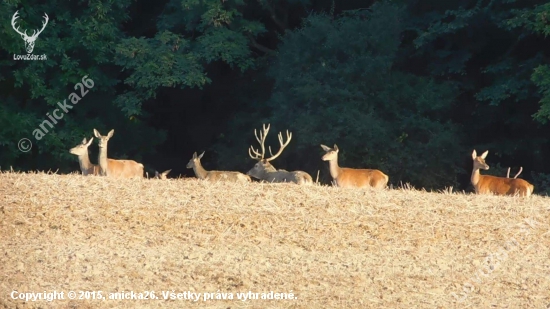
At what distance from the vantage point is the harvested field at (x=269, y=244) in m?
8.84

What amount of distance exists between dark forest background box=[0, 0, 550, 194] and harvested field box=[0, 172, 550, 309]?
8119 mm

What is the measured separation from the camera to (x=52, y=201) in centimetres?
1101

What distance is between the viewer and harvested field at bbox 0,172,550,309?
8.84 metres

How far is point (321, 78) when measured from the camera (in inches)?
832

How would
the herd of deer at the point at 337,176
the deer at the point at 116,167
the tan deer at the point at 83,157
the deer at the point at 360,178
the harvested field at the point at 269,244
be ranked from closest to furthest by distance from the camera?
the harvested field at the point at 269,244 → the herd of deer at the point at 337,176 → the deer at the point at 360,178 → the deer at the point at 116,167 → the tan deer at the point at 83,157

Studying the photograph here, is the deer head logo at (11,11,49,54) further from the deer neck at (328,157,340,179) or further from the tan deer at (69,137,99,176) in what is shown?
the deer neck at (328,157,340,179)

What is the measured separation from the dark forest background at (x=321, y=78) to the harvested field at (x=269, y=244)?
8119 mm

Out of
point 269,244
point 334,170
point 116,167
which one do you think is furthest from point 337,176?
point 269,244

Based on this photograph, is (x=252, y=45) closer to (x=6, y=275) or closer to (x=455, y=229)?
(x=455, y=229)

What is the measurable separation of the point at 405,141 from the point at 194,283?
12.5 metres

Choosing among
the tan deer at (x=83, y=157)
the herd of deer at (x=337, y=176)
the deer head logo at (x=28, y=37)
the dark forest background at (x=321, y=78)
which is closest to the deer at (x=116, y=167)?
the herd of deer at (x=337, y=176)

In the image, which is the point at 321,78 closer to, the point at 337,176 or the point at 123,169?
the point at 337,176

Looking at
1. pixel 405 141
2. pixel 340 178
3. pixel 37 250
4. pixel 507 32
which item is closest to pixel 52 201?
pixel 37 250

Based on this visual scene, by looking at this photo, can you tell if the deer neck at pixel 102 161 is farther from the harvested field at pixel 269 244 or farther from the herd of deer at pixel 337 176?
the harvested field at pixel 269 244
